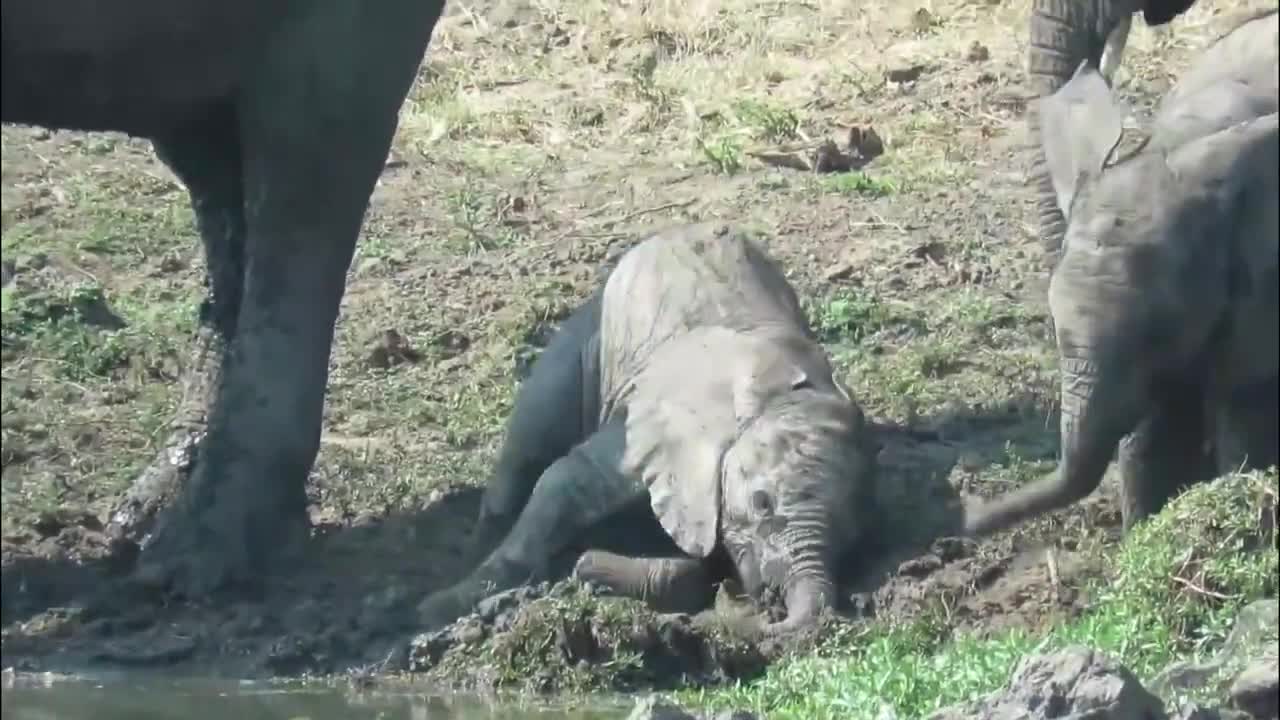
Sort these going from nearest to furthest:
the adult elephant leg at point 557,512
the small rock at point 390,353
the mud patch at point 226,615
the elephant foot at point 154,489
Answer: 1. the mud patch at point 226,615
2. the adult elephant leg at point 557,512
3. the elephant foot at point 154,489
4. the small rock at point 390,353

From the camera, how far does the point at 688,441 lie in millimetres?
9164

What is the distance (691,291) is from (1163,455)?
2.35m

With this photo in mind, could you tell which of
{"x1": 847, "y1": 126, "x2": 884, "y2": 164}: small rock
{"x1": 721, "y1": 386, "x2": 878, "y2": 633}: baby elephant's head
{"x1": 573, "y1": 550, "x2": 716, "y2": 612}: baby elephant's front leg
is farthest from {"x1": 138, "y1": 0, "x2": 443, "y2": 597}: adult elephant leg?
{"x1": 847, "y1": 126, "x2": 884, "y2": 164}: small rock

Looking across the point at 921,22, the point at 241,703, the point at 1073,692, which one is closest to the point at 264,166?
the point at 241,703

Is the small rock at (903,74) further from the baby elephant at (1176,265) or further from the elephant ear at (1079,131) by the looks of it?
the baby elephant at (1176,265)

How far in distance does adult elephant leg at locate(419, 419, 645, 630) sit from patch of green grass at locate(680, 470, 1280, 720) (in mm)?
1196

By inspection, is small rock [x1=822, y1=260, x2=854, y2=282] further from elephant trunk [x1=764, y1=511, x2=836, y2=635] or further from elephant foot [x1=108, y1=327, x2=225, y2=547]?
elephant trunk [x1=764, y1=511, x2=836, y2=635]

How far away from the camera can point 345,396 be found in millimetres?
10758

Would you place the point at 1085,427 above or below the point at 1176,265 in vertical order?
below

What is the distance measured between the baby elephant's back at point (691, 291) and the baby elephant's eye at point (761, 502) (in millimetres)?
969

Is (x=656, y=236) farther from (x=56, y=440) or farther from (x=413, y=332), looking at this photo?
(x=56, y=440)

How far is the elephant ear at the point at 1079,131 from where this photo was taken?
7.12 meters

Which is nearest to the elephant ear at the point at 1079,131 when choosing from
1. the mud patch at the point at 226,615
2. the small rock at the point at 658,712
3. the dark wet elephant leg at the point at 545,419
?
the small rock at the point at 658,712

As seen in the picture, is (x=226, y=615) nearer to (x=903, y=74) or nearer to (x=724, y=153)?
(x=724, y=153)
